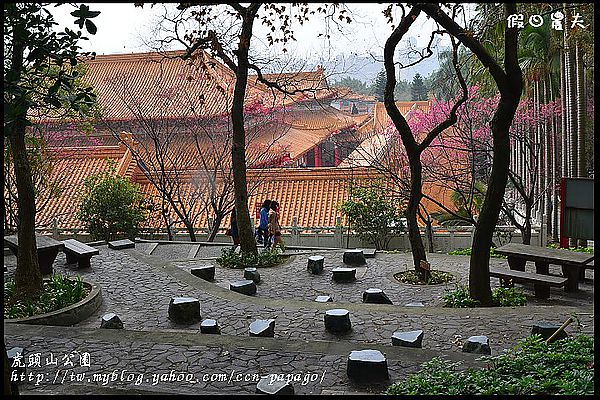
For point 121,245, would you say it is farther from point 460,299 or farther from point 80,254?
point 460,299

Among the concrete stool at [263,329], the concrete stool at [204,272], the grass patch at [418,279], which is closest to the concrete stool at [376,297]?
the grass patch at [418,279]

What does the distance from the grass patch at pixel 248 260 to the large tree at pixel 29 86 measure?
4.00m

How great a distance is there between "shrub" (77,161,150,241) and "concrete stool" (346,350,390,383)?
1172 centimetres

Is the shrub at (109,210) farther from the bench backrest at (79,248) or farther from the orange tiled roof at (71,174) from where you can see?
the bench backrest at (79,248)

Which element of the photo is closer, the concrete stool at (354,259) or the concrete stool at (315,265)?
the concrete stool at (315,265)

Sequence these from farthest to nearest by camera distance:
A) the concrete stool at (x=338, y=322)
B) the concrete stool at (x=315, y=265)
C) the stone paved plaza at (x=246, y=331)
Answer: the concrete stool at (x=315, y=265) < the concrete stool at (x=338, y=322) < the stone paved plaza at (x=246, y=331)

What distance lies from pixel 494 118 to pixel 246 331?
3.96 m

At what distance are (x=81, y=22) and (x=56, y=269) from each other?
7.24m

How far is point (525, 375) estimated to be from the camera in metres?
3.88

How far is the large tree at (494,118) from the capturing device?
7.14 meters

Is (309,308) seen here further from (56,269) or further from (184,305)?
(56,269)

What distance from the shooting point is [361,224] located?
15.4 meters

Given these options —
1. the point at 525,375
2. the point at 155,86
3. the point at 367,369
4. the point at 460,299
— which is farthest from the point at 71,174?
the point at 525,375
